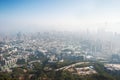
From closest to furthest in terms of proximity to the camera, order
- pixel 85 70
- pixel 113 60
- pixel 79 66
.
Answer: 1. pixel 85 70
2. pixel 79 66
3. pixel 113 60

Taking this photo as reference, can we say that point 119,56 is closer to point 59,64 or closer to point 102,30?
point 59,64

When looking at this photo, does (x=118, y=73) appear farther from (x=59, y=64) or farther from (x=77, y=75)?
(x=59, y=64)

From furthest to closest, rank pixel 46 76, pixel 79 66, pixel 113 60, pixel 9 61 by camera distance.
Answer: pixel 113 60 < pixel 9 61 < pixel 79 66 < pixel 46 76

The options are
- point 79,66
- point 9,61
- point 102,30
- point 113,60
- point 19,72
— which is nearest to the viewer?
point 19,72

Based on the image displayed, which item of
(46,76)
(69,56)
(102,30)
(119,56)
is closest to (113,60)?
(119,56)

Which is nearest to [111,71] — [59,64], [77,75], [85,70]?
[85,70]

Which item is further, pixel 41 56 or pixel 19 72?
pixel 41 56

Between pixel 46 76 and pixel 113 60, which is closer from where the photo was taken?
pixel 46 76

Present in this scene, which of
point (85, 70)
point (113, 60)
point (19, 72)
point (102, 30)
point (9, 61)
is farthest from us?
point (102, 30)

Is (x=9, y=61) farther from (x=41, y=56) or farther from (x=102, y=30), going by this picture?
(x=102, y=30)
